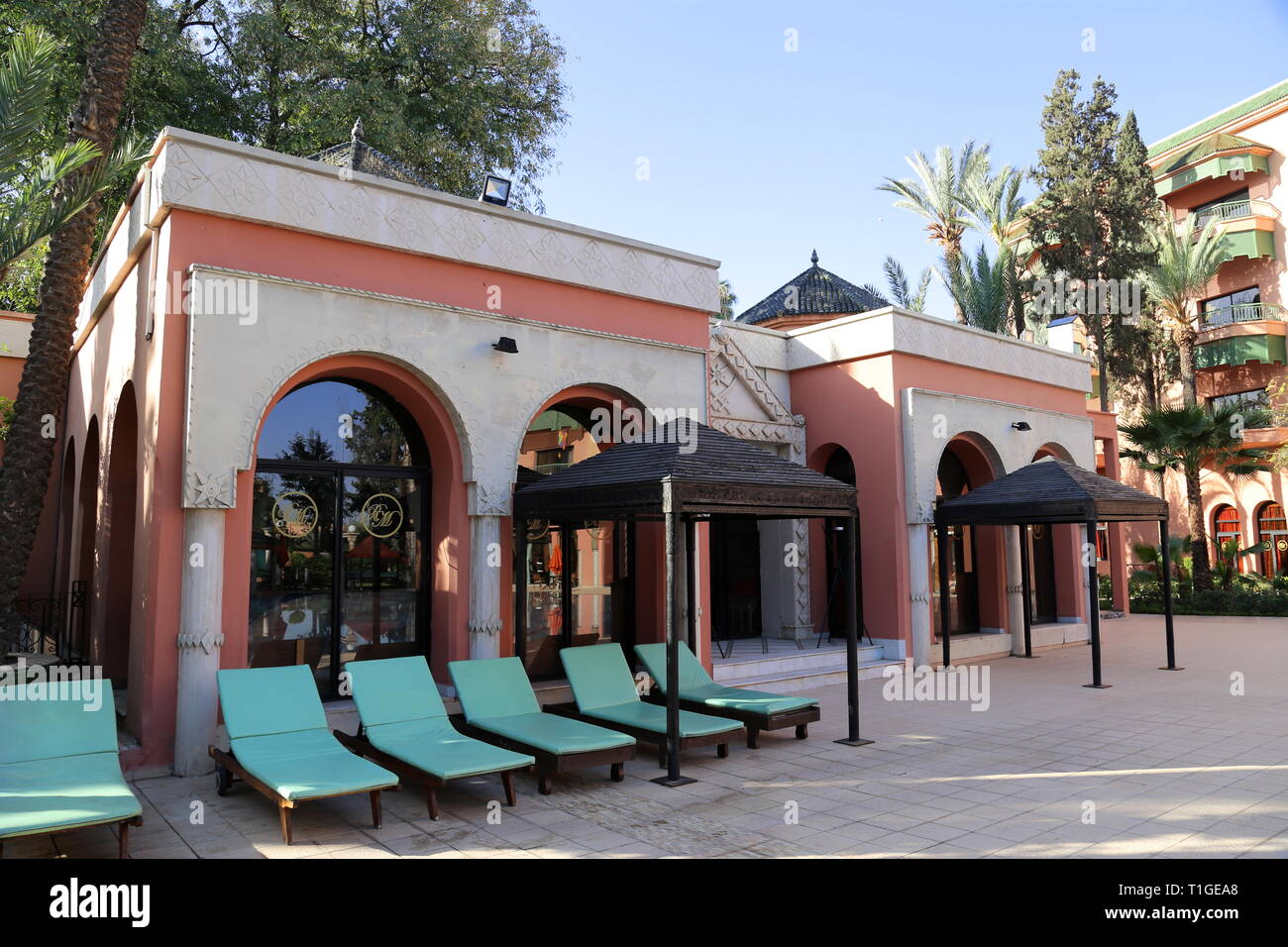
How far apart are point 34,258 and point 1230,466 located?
97.2 feet

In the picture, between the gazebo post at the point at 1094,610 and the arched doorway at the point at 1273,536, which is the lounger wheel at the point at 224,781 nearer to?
the gazebo post at the point at 1094,610

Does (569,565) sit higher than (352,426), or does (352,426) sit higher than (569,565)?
(352,426)

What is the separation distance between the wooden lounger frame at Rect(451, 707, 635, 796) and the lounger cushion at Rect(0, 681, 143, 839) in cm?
285

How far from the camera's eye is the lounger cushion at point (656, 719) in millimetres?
7824

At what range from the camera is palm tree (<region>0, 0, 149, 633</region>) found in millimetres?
9047

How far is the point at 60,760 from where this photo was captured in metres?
5.85

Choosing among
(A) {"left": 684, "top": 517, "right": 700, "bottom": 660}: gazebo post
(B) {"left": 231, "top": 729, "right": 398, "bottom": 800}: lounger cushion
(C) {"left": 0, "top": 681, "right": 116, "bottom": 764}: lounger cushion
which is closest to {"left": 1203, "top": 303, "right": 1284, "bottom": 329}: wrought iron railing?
(A) {"left": 684, "top": 517, "right": 700, "bottom": 660}: gazebo post

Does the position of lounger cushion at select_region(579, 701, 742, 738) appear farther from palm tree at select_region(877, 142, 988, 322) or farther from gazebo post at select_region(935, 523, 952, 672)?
palm tree at select_region(877, 142, 988, 322)

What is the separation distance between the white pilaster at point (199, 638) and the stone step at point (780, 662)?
6439 millimetres

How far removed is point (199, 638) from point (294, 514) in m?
1.76

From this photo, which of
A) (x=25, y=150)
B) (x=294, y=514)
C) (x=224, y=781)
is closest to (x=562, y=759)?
(x=224, y=781)

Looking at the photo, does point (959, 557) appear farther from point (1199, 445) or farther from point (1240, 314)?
point (1240, 314)
